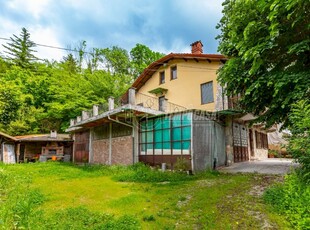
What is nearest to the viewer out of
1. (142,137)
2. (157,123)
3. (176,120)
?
(176,120)

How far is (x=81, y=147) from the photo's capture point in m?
18.9

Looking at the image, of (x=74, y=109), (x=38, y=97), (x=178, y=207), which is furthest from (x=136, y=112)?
(x=38, y=97)

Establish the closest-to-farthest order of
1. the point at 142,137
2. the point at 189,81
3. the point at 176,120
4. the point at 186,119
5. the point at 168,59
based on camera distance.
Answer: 1. the point at 186,119
2. the point at 176,120
3. the point at 142,137
4. the point at 189,81
5. the point at 168,59

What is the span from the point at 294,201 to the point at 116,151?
10.7 meters

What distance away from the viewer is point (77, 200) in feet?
20.1

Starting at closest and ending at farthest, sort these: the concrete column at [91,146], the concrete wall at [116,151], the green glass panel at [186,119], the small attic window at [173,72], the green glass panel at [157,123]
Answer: the green glass panel at [186,119] < the green glass panel at [157,123] < the concrete wall at [116,151] < the small attic window at [173,72] < the concrete column at [91,146]

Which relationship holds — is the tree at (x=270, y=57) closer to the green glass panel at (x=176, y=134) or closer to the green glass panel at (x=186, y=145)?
the green glass panel at (x=186, y=145)

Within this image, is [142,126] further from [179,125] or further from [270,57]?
[270,57]

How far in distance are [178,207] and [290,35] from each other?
6219 millimetres

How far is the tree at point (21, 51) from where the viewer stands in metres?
28.2

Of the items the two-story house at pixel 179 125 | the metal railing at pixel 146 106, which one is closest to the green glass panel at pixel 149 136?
the two-story house at pixel 179 125

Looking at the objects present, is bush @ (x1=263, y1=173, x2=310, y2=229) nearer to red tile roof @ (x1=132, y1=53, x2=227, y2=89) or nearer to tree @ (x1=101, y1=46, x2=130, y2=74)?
red tile roof @ (x1=132, y1=53, x2=227, y2=89)

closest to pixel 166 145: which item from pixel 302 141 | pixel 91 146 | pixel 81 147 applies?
pixel 302 141

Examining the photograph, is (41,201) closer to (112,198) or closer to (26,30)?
(112,198)
